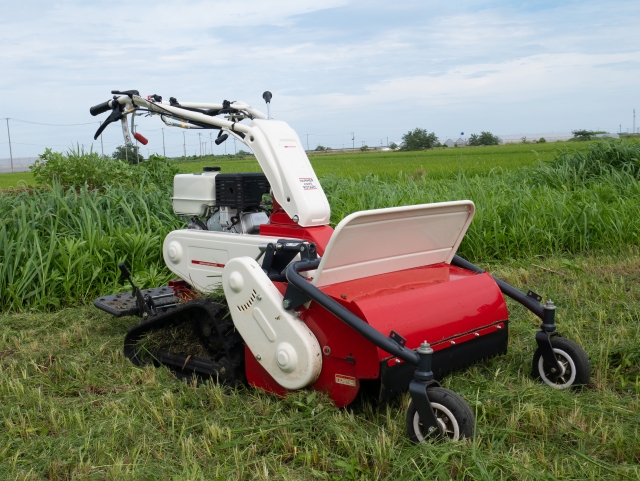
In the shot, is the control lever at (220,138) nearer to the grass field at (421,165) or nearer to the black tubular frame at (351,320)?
the black tubular frame at (351,320)

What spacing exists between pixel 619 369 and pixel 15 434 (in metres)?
2.96

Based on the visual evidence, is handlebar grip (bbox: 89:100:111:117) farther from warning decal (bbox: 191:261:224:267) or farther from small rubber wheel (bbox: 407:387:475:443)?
small rubber wheel (bbox: 407:387:475:443)

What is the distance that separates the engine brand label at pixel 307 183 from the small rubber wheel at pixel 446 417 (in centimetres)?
140

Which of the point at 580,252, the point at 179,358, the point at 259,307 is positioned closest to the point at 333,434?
the point at 259,307

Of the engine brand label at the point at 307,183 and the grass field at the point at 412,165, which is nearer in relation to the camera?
the engine brand label at the point at 307,183

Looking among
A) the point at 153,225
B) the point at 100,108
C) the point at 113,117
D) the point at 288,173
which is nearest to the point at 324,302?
the point at 288,173

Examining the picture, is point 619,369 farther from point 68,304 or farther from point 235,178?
point 68,304

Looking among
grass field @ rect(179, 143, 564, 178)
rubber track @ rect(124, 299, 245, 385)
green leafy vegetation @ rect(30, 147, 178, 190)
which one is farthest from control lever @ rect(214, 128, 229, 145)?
grass field @ rect(179, 143, 564, 178)

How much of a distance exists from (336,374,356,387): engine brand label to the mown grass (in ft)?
0.42

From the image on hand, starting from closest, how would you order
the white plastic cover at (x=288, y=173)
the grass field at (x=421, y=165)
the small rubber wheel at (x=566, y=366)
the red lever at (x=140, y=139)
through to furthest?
1. the small rubber wheel at (x=566, y=366)
2. the white plastic cover at (x=288, y=173)
3. the red lever at (x=140, y=139)
4. the grass field at (x=421, y=165)

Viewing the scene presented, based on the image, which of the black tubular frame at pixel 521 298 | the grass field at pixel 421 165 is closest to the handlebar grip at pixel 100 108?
the black tubular frame at pixel 521 298

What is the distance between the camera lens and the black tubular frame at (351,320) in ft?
9.02

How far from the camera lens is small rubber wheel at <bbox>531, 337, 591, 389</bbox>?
3.31 meters

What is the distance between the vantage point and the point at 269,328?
320 centimetres
